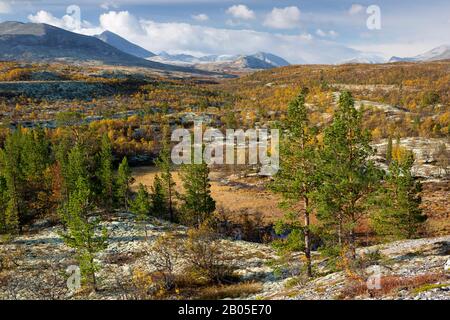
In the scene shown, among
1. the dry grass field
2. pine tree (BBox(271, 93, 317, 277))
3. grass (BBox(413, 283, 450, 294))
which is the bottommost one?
the dry grass field

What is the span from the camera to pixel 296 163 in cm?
2956

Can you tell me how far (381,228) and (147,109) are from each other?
120887 mm

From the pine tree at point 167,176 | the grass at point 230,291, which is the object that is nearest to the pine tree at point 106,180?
the pine tree at point 167,176

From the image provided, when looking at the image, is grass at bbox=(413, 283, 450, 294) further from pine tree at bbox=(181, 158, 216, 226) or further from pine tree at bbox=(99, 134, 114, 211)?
pine tree at bbox=(99, 134, 114, 211)

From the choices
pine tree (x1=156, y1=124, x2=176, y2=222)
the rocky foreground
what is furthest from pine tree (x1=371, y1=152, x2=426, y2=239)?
pine tree (x1=156, y1=124, x2=176, y2=222)

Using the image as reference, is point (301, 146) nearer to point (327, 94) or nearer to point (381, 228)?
point (381, 228)

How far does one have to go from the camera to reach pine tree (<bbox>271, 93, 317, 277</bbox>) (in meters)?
28.4

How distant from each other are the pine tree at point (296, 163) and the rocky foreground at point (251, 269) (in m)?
5.32

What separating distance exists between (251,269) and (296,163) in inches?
549

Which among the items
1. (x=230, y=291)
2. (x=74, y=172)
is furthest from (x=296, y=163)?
(x=74, y=172)

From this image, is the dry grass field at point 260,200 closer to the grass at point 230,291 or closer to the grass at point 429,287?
the grass at point 230,291

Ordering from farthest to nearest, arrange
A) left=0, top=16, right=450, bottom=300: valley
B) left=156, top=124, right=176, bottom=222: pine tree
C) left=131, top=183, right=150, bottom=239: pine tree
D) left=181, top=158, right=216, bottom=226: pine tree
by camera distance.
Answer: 1. left=156, top=124, right=176, bottom=222: pine tree
2. left=181, top=158, right=216, bottom=226: pine tree
3. left=131, top=183, right=150, bottom=239: pine tree
4. left=0, top=16, right=450, bottom=300: valley

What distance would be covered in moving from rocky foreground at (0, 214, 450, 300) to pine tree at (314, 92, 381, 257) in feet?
15.3
